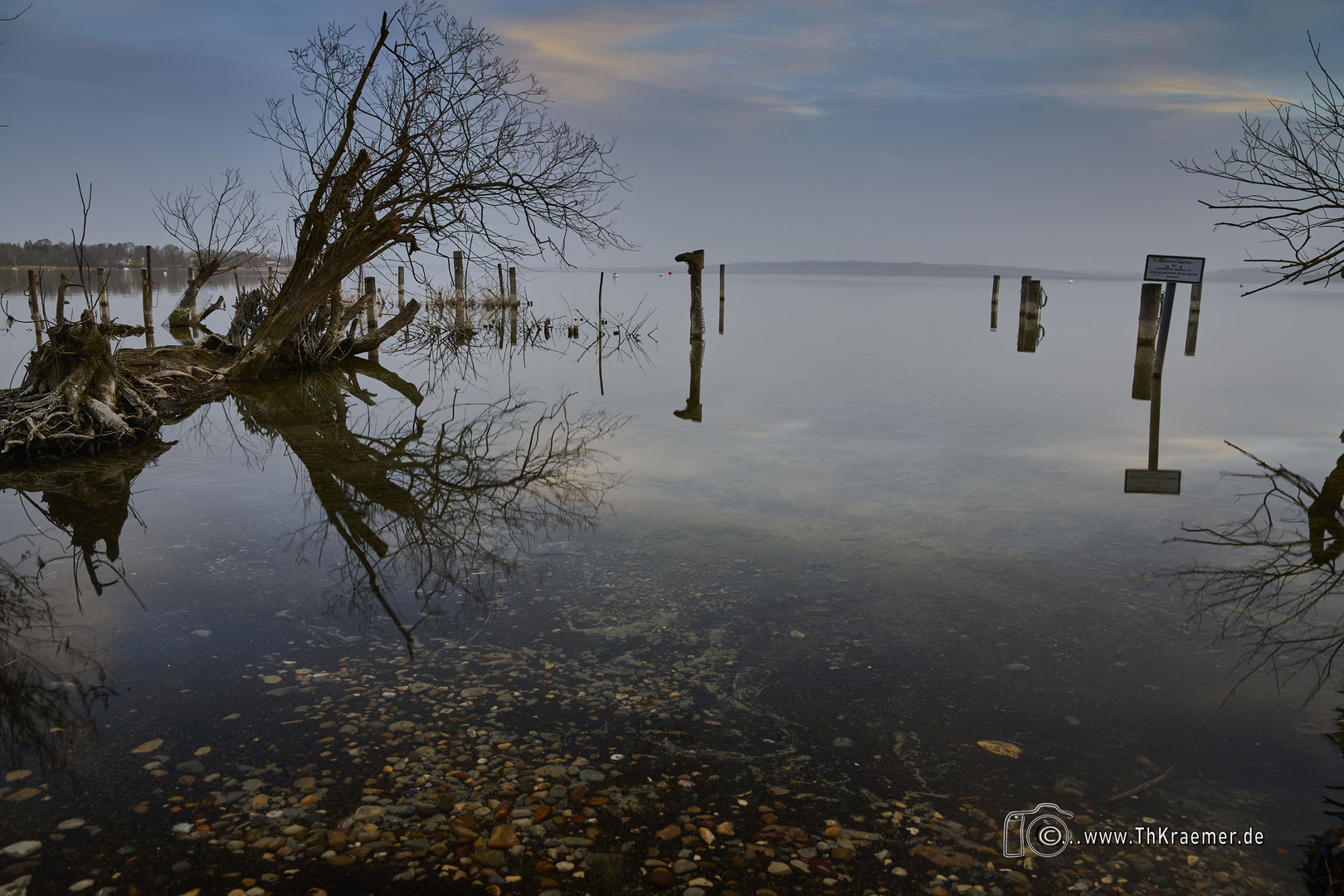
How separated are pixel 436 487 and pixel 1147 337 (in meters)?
15.0

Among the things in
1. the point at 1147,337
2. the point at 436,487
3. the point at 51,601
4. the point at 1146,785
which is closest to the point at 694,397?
the point at 436,487

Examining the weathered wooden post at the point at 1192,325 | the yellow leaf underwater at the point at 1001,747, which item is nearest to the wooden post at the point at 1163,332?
the weathered wooden post at the point at 1192,325

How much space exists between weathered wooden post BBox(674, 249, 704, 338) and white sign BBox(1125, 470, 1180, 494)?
14523 mm

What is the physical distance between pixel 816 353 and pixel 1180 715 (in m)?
18.4

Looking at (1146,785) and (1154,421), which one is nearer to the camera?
(1146,785)

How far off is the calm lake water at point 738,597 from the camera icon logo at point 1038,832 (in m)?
0.08

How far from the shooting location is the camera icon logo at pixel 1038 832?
2955 millimetres

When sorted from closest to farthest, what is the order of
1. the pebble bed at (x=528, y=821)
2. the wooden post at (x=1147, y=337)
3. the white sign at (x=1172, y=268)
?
the pebble bed at (x=528, y=821) → the white sign at (x=1172, y=268) → the wooden post at (x=1147, y=337)

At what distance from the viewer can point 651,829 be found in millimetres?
3002

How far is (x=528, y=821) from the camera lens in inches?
119

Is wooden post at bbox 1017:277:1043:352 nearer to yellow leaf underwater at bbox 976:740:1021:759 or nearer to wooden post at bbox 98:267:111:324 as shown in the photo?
wooden post at bbox 98:267:111:324

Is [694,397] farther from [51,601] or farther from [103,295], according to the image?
[103,295]

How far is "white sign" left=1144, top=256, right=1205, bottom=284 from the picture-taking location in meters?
14.5

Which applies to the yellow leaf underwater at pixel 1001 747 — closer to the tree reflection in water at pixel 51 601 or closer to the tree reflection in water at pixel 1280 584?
the tree reflection in water at pixel 1280 584
